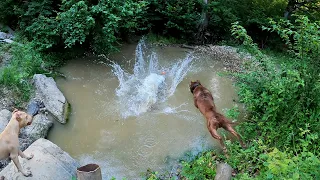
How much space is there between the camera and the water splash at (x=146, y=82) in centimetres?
676

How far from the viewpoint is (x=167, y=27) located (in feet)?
32.4

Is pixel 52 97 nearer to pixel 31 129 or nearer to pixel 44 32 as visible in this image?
pixel 31 129

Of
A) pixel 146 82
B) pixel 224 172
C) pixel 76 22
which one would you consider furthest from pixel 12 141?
pixel 76 22

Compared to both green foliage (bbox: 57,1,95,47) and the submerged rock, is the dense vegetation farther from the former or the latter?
the submerged rock

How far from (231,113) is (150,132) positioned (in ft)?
5.10

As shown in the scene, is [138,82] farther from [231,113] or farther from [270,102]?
[270,102]

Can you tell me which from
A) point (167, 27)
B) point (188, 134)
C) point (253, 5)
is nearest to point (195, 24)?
point (167, 27)

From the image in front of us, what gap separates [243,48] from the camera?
9102mm

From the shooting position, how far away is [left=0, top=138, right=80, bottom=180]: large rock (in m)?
4.39

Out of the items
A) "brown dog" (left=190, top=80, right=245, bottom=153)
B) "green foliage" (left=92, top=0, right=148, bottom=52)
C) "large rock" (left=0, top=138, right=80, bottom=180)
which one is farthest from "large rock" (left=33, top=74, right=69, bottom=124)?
"brown dog" (left=190, top=80, right=245, bottom=153)

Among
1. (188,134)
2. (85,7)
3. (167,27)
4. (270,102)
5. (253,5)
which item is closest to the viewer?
(270,102)

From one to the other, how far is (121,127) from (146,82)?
5.20ft

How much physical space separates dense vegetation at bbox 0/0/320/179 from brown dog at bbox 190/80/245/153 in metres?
0.24

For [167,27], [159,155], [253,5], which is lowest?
[159,155]
